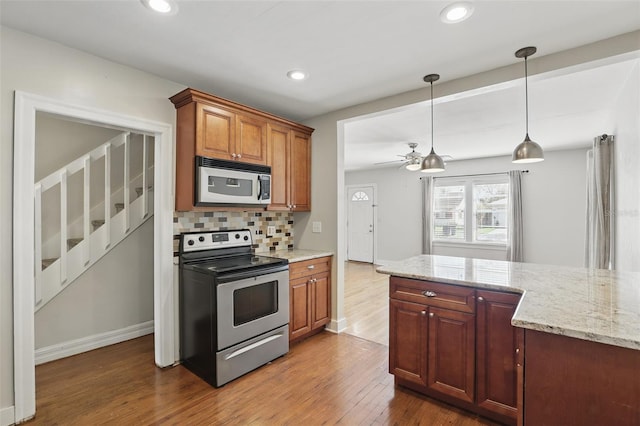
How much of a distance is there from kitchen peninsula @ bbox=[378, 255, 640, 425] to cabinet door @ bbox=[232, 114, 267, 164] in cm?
170

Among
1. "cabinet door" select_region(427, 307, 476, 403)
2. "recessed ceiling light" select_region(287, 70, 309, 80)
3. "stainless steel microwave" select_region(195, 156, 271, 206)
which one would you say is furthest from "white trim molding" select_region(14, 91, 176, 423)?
"cabinet door" select_region(427, 307, 476, 403)

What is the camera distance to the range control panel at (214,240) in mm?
2756

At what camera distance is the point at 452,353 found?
2.02 meters

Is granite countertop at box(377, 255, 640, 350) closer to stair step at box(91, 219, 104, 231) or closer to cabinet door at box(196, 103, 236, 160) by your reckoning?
cabinet door at box(196, 103, 236, 160)

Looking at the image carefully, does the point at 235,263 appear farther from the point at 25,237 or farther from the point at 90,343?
the point at 90,343

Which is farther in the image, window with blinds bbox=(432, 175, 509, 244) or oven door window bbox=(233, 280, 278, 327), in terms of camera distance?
Answer: window with blinds bbox=(432, 175, 509, 244)

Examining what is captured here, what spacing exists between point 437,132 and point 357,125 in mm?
1230

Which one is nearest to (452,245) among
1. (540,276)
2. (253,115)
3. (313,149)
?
(313,149)

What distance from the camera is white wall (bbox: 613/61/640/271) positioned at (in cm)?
233

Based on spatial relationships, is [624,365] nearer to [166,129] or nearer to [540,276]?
[540,276]

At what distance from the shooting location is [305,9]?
5.77 feet

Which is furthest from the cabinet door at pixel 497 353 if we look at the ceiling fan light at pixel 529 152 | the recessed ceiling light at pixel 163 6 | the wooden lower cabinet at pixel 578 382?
the recessed ceiling light at pixel 163 6

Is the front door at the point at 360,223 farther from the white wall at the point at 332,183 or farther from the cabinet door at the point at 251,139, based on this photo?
the cabinet door at the point at 251,139

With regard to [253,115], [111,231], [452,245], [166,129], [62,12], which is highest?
[62,12]
